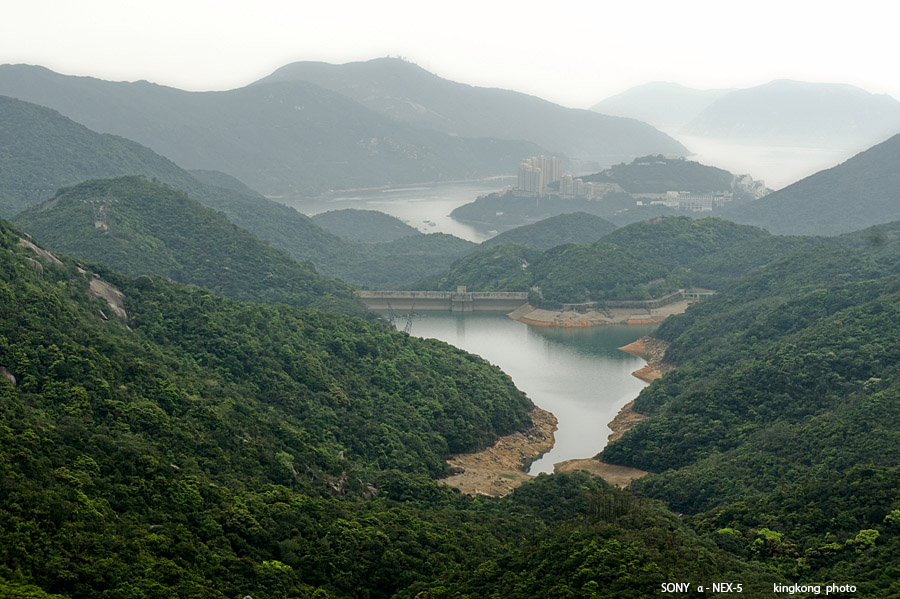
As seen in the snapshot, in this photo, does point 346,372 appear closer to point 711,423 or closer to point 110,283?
point 110,283

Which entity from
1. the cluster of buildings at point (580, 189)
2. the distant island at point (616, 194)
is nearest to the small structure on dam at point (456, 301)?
the distant island at point (616, 194)

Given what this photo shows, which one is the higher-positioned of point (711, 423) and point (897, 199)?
point (897, 199)

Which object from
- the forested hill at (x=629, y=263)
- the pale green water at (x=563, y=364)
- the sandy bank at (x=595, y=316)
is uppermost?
the forested hill at (x=629, y=263)

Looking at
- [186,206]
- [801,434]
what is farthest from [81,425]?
[186,206]

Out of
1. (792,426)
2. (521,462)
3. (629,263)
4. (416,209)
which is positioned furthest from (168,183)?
(792,426)

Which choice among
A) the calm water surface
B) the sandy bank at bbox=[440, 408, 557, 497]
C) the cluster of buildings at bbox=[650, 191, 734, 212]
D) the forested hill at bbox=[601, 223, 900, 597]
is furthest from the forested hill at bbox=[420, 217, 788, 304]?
the cluster of buildings at bbox=[650, 191, 734, 212]

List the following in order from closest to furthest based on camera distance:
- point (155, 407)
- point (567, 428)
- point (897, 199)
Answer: point (155, 407), point (567, 428), point (897, 199)

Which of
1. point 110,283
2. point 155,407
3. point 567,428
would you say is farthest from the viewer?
point 567,428

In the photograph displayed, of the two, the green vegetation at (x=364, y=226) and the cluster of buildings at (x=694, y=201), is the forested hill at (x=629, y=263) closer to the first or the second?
the green vegetation at (x=364, y=226)
